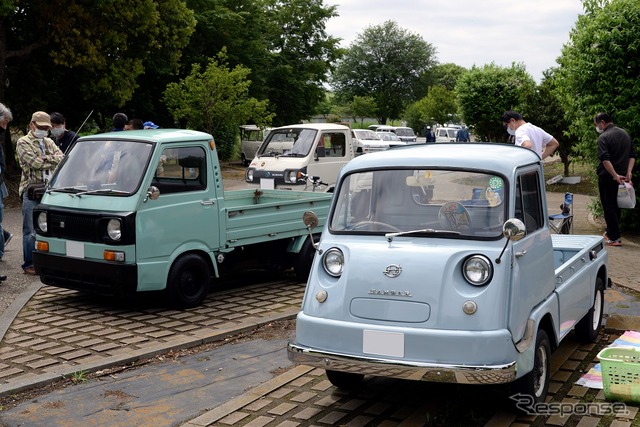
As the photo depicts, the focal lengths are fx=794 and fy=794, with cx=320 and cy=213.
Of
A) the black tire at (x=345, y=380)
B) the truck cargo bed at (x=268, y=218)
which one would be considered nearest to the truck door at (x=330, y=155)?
the truck cargo bed at (x=268, y=218)

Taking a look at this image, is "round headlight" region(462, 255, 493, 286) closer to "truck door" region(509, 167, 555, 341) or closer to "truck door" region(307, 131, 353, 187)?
"truck door" region(509, 167, 555, 341)

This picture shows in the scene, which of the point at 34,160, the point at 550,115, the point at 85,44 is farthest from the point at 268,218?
the point at 550,115

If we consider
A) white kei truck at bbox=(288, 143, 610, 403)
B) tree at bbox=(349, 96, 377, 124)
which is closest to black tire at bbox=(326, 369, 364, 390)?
white kei truck at bbox=(288, 143, 610, 403)

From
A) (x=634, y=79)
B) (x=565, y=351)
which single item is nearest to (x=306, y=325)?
(x=565, y=351)

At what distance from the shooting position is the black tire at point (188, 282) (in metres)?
8.55

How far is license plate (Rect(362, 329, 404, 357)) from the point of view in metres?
5.04

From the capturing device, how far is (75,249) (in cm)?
845

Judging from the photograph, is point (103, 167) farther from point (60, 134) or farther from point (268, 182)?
point (268, 182)

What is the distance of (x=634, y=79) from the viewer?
42.0ft

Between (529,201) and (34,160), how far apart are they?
6974 millimetres

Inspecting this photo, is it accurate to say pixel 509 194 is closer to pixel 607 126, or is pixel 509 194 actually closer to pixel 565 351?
pixel 565 351

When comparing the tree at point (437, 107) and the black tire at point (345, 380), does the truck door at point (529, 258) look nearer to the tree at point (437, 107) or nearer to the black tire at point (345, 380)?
the black tire at point (345, 380)

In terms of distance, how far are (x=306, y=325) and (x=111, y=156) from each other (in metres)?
4.21

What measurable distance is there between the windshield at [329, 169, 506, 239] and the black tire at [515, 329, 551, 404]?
0.89 metres
